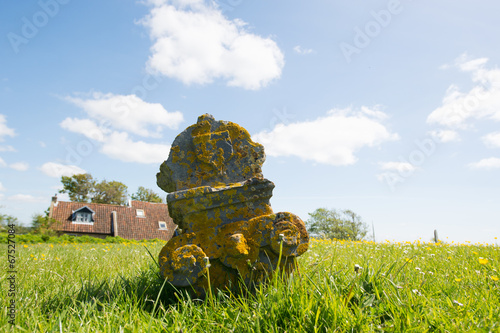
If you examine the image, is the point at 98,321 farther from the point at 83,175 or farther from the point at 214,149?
the point at 83,175

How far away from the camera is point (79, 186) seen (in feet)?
148

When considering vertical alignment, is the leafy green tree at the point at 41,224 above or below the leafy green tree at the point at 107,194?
below

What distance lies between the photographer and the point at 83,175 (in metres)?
45.8

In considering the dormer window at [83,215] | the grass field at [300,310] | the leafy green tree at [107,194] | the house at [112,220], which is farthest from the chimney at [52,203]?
the grass field at [300,310]

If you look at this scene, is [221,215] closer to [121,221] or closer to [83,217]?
[121,221]

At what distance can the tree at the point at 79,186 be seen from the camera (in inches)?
1761

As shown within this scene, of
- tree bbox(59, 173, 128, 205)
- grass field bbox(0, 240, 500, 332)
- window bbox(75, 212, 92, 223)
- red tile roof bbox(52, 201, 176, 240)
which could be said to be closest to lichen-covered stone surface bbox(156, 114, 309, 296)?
grass field bbox(0, 240, 500, 332)

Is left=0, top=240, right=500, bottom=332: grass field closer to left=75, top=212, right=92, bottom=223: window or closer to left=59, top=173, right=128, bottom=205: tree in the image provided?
left=75, top=212, right=92, bottom=223: window

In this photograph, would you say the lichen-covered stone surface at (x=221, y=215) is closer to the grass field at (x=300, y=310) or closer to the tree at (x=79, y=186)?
the grass field at (x=300, y=310)

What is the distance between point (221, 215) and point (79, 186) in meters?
47.5

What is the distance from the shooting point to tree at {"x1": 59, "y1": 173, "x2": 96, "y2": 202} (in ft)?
147

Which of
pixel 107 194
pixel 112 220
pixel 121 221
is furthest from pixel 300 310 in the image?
pixel 107 194

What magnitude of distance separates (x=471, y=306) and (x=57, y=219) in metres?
37.0

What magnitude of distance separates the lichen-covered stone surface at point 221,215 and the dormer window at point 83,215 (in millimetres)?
33987
